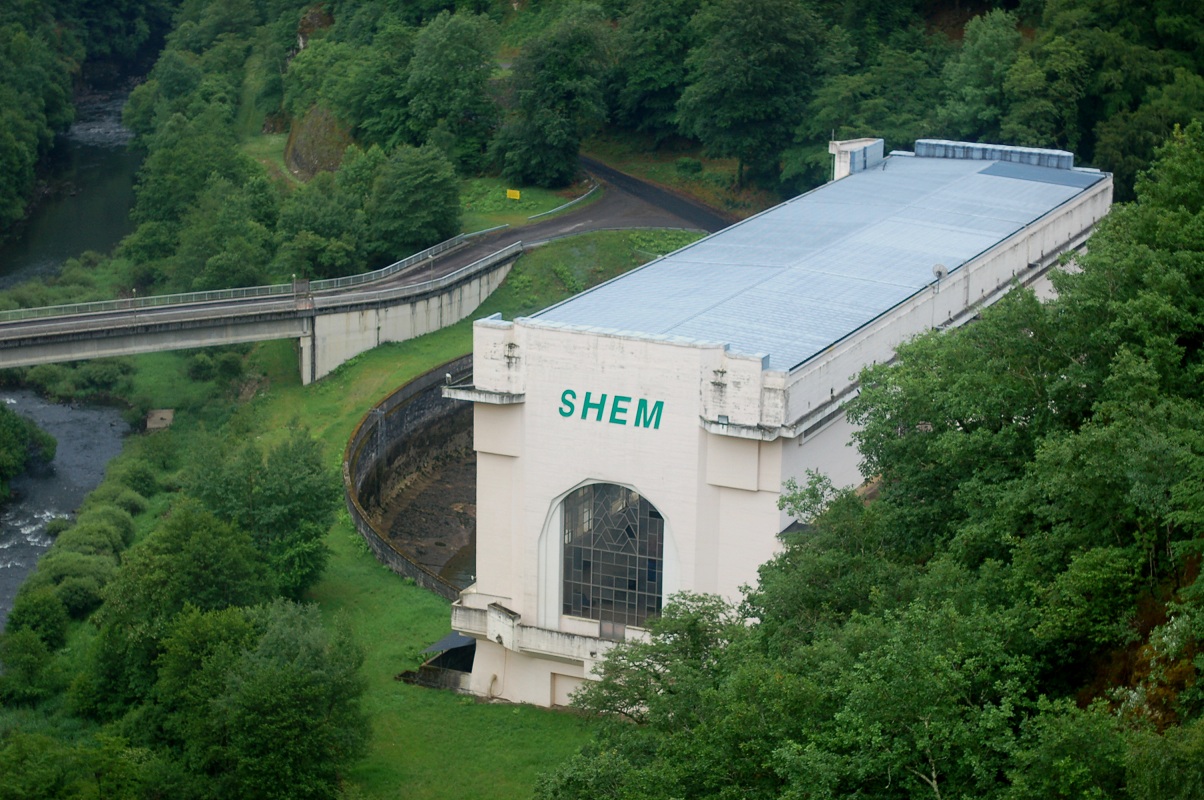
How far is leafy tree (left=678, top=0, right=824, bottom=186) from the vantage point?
310 ft

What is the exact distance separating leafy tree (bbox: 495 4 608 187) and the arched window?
52968 millimetres

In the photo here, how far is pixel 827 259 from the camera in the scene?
59.4 meters

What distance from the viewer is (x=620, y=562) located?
159 feet

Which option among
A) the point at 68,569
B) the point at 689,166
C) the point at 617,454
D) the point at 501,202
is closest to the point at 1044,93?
the point at 689,166

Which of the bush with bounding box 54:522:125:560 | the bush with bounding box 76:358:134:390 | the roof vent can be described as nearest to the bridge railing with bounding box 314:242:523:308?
the bush with bounding box 76:358:134:390

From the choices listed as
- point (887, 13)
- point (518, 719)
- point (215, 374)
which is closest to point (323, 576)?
point (518, 719)

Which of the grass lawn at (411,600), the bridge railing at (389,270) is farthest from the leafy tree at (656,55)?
the bridge railing at (389,270)

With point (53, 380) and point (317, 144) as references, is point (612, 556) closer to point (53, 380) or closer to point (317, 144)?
point (53, 380)

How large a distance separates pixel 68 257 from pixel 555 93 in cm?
3053

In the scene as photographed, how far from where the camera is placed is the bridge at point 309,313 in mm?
73250

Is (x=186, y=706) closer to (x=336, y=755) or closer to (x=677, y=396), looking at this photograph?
(x=336, y=755)

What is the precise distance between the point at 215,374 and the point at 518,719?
38020 millimetres

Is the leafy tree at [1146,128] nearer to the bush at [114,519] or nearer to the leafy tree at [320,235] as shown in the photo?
the leafy tree at [320,235]

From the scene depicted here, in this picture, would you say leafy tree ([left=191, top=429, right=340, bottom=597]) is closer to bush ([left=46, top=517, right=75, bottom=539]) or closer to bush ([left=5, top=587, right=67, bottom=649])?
bush ([left=5, top=587, right=67, bottom=649])
